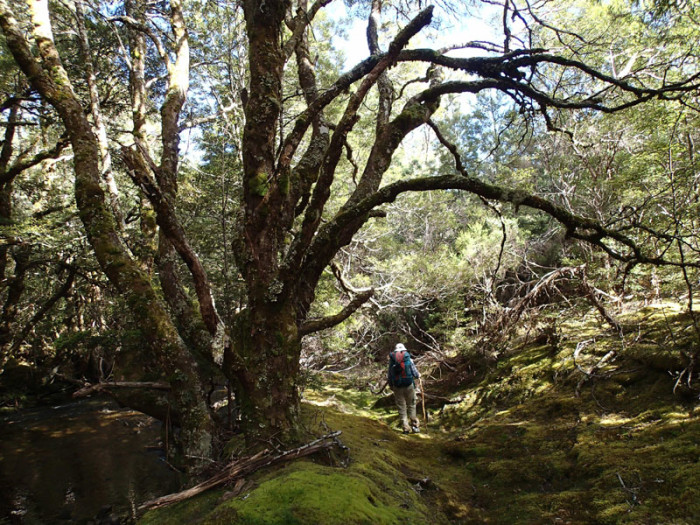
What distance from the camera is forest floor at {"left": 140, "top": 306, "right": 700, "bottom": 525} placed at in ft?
8.39

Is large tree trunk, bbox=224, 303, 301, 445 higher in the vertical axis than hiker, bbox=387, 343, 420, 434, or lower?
higher

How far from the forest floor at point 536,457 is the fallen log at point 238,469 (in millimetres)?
87

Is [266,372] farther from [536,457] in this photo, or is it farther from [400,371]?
[400,371]

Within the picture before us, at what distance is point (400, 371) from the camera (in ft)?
24.6

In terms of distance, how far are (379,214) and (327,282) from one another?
5.45 m

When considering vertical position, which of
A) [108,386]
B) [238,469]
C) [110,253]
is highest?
[110,253]

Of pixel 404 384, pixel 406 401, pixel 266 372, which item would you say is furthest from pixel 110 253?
pixel 406 401

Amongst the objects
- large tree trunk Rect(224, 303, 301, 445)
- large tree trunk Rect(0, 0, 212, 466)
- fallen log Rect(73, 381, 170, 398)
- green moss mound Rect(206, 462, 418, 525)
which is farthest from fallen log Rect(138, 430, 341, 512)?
fallen log Rect(73, 381, 170, 398)

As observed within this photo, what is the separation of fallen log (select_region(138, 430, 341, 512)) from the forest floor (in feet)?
0.29

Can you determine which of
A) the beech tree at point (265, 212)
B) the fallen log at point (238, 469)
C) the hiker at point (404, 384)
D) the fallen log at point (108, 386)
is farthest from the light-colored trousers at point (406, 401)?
the fallen log at point (108, 386)

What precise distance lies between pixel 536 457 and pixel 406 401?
11.9 feet

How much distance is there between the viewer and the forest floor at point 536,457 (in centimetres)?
256

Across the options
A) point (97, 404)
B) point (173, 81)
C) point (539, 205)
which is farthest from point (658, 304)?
point (97, 404)

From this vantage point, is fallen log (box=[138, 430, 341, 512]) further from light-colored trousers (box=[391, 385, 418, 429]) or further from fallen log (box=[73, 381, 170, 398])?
light-colored trousers (box=[391, 385, 418, 429])
